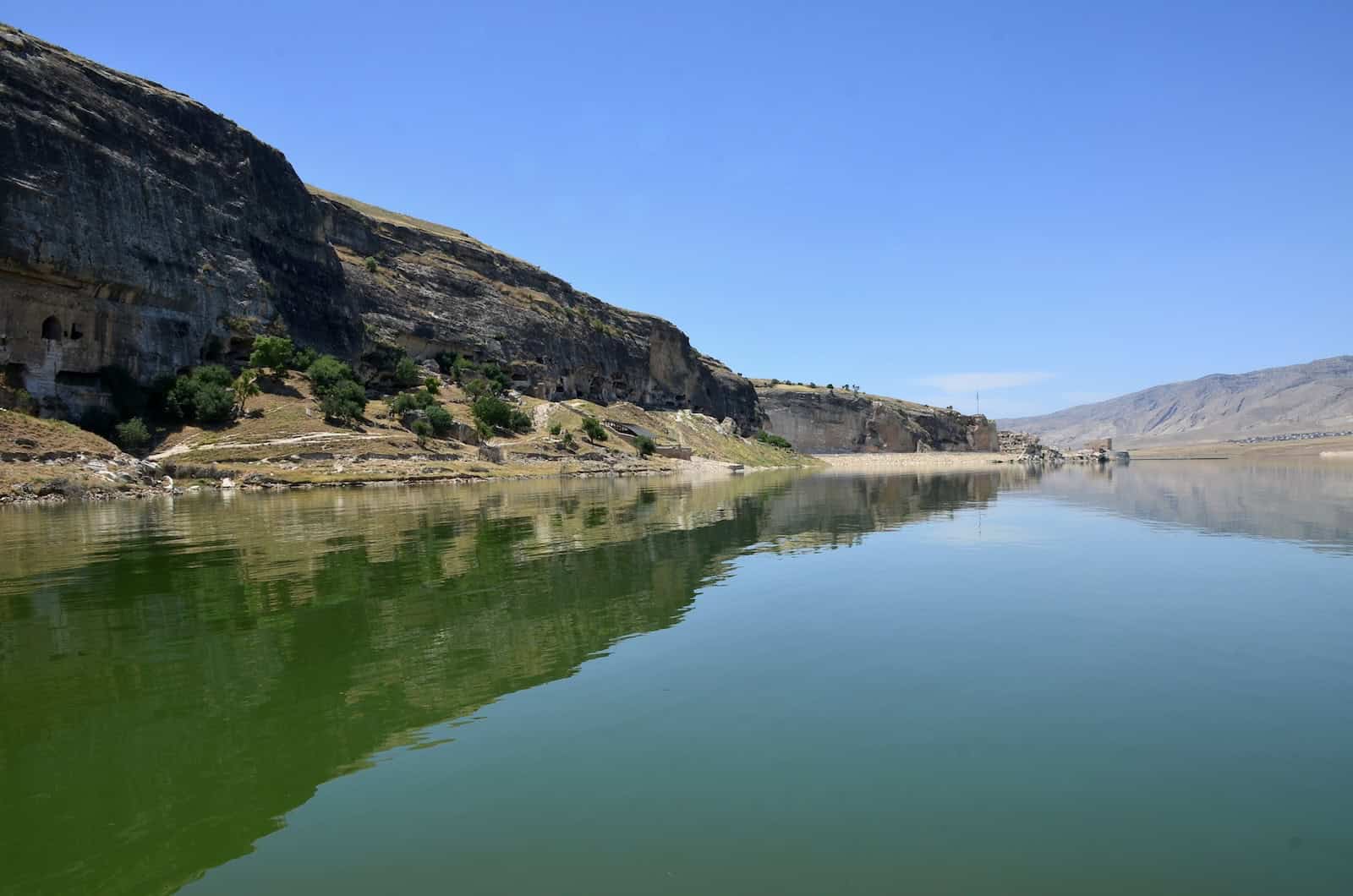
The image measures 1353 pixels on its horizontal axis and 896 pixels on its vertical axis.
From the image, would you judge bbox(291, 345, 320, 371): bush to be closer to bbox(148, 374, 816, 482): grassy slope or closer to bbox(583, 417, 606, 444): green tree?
bbox(148, 374, 816, 482): grassy slope

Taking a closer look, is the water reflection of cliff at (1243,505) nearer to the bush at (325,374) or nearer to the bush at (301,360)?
the bush at (325,374)

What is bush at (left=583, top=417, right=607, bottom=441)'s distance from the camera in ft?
307

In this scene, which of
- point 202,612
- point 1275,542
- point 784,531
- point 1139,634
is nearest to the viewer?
point 1139,634

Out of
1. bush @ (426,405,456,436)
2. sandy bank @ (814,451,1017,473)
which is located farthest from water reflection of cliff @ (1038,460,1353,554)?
sandy bank @ (814,451,1017,473)

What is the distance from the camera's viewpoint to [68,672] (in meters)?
11.2

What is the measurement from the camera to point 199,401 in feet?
210

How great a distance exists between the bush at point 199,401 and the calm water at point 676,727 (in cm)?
4852

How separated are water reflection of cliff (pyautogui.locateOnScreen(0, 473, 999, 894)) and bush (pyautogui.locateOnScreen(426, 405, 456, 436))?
154 feet

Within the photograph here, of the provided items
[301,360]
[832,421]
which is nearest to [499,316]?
[301,360]

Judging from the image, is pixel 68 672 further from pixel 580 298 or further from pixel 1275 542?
pixel 580 298

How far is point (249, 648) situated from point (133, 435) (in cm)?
5661

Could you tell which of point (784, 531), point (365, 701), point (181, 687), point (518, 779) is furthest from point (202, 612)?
point (784, 531)

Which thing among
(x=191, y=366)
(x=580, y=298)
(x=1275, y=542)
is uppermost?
(x=580, y=298)

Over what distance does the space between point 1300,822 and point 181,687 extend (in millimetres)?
12437
